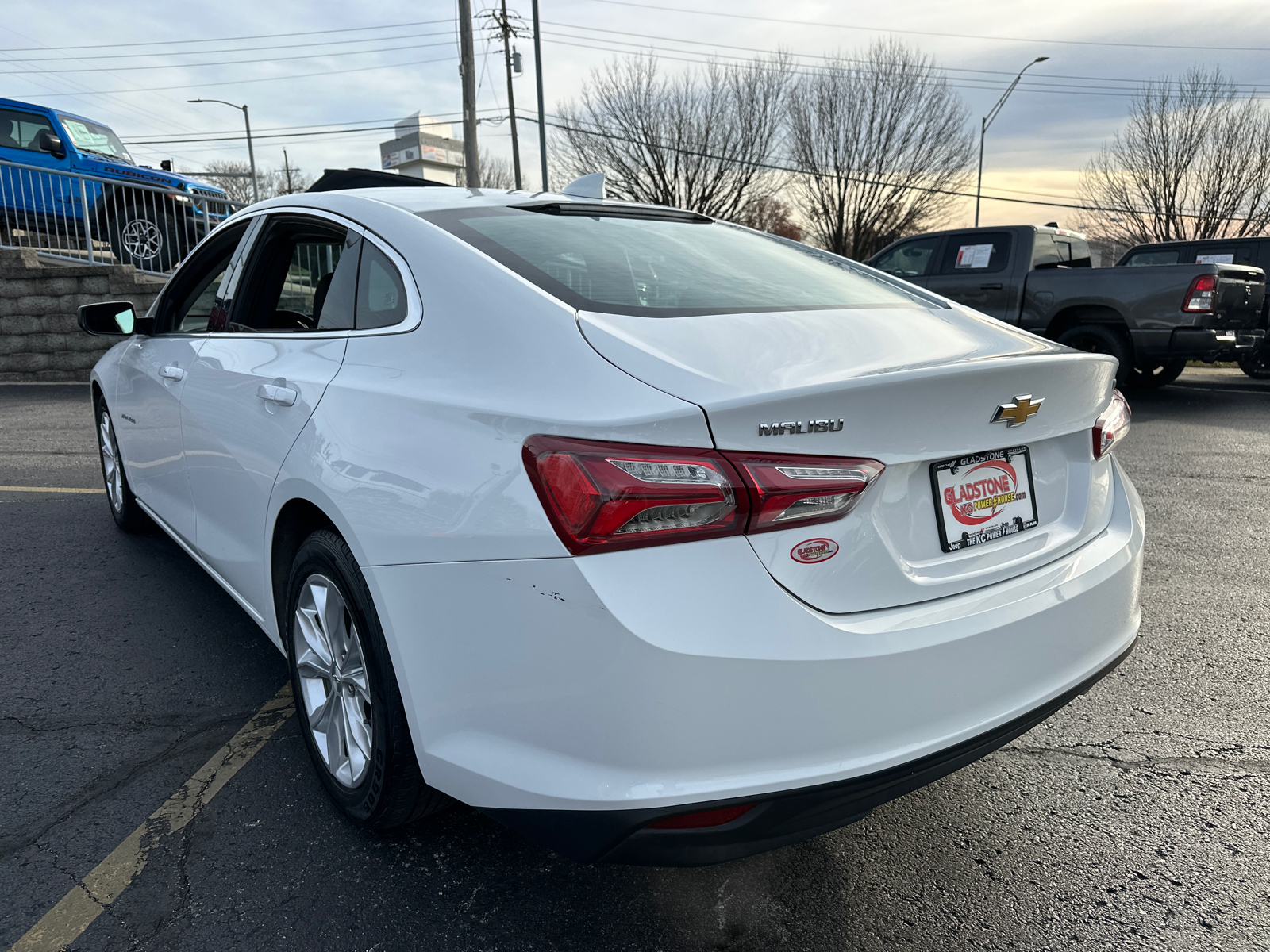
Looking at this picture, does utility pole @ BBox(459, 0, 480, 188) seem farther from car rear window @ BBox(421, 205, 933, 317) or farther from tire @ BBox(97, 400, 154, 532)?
car rear window @ BBox(421, 205, 933, 317)

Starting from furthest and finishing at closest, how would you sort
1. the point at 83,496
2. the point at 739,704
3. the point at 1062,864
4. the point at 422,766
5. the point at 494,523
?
the point at 83,496 → the point at 1062,864 → the point at 422,766 → the point at 494,523 → the point at 739,704

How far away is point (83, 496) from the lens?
5.69 metres

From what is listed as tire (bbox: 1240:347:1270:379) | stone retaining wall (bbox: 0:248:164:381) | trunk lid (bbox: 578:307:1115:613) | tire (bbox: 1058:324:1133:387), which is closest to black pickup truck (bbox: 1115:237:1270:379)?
tire (bbox: 1240:347:1270:379)

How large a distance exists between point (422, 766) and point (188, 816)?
891 mm

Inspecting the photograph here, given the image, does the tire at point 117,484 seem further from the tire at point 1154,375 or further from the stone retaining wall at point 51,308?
the tire at point 1154,375

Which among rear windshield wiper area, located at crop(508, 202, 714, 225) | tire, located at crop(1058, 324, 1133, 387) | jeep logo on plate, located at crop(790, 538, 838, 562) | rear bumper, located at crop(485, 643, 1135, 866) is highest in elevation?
rear windshield wiper area, located at crop(508, 202, 714, 225)

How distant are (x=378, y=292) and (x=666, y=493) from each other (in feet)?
3.82

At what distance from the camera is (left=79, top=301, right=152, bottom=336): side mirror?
3830mm

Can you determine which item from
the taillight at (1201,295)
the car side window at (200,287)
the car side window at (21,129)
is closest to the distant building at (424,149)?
the car side window at (21,129)

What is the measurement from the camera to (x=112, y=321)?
3838mm

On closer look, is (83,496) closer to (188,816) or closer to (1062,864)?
(188,816)

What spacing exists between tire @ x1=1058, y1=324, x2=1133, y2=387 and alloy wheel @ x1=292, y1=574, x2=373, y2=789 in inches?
348

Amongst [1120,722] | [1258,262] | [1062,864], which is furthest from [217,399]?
[1258,262]

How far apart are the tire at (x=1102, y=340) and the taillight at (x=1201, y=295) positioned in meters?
0.70
